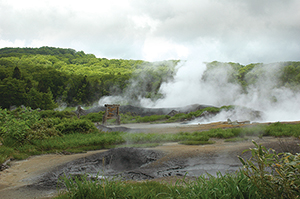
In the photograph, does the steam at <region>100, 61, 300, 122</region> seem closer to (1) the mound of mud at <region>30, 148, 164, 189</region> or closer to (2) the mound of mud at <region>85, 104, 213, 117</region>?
(2) the mound of mud at <region>85, 104, 213, 117</region>

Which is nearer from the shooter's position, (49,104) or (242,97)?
(49,104)

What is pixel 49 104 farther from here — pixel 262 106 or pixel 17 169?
pixel 262 106

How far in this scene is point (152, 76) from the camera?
140 ft

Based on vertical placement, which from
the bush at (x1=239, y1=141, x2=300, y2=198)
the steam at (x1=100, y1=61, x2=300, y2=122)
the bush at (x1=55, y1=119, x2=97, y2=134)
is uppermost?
the steam at (x1=100, y1=61, x2=300, y2=122)

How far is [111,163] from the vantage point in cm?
600

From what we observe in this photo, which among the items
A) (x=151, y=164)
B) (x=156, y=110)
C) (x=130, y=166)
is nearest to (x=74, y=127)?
(x=130, y=166)

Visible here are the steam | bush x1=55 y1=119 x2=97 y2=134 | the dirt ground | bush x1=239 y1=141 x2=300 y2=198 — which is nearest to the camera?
bush x1=239 y1=141 x2=300 y2=198

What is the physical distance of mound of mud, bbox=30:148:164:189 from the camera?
197 inches

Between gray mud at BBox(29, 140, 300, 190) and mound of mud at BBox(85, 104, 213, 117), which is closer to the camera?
gray mud at BBox(29, 140, 300, 190)

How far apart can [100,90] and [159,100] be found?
1186 centimetres

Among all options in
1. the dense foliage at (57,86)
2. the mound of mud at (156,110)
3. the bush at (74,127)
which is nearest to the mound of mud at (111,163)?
the bush at (74,127)

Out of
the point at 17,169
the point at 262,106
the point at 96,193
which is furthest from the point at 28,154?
the point at 262,106

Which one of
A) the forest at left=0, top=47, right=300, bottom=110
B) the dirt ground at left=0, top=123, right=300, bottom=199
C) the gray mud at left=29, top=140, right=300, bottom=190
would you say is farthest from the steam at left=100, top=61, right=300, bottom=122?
the dirt ground at left=0, top=123, right=300, bottom=199

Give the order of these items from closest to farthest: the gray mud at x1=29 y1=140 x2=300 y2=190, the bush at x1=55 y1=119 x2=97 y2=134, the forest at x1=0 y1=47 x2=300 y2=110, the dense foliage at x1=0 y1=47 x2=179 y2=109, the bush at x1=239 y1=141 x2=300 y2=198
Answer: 1. the bush at x1=239 y1=141 x2=300 y2=198
2. the gray mud at x1=29 y1=140 x2=300 y2=190
3. the bush at x1=55 y1=119 x2=97 y2=134
4. the dense foliage at x1=0 y1=47 x2=179 y2=109
5. the forest at x1=0 y1=47 x2=300 y2=110
